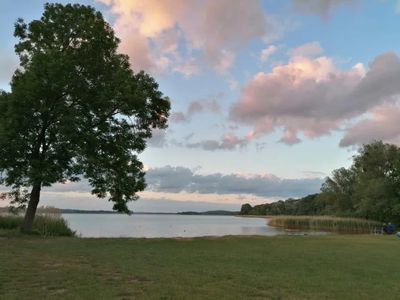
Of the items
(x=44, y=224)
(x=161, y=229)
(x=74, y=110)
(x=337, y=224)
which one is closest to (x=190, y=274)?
(x=74, y=110)

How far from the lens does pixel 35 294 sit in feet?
26.5

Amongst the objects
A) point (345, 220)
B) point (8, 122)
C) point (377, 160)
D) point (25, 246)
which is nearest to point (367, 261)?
point (25, 246)

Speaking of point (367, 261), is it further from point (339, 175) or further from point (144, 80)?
point (339, 175)

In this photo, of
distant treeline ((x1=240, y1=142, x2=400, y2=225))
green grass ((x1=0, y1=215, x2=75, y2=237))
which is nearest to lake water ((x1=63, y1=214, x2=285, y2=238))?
green grass ((x1=0, y1=215, x2=75, y2=237))

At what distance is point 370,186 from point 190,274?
58.1 m

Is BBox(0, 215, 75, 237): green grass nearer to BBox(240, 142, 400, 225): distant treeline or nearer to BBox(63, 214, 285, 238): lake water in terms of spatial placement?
BBox(63, 214, 285, 238): lake water

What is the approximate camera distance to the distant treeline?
200ft

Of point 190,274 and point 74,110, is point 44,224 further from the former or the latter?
point 190,274

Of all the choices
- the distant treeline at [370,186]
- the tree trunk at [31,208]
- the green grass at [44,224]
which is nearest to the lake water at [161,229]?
the green grass at [44,224]

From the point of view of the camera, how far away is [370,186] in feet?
207

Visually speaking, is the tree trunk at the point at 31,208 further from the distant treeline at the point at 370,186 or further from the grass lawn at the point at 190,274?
the distant treeline at the point at 370,186

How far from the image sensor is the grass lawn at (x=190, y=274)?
843 cm

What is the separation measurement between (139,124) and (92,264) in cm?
1284

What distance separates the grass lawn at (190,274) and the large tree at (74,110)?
572 centimetres
